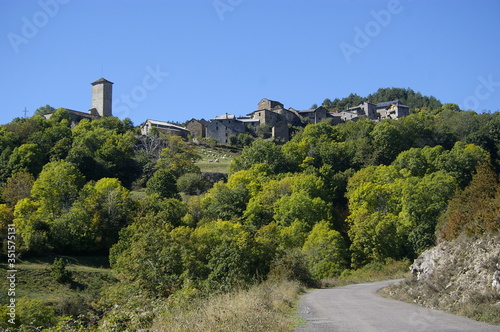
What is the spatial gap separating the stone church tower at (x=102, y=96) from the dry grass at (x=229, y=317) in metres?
98.6

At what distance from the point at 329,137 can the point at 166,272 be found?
194ft

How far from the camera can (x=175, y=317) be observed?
12.8 metres

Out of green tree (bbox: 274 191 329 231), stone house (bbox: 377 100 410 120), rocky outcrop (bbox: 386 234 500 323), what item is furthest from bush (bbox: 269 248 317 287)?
stone house (bbox: 377 100 410 120)

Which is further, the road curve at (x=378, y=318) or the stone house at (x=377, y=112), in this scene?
the stone house at (x=377, y=112)

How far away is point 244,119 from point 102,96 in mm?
28406

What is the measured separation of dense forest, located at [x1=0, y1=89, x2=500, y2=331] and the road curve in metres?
4.59

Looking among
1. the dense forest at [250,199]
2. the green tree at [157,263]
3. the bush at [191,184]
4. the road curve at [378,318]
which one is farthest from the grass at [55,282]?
the road curve at [378,318]

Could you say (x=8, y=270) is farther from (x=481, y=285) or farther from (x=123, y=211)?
(x=481, y=285)

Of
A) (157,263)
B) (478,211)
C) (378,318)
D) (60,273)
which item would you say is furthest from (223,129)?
(378,318)

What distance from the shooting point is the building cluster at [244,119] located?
98688 millimetres

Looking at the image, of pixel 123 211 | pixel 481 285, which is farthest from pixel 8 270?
pixel 481 285

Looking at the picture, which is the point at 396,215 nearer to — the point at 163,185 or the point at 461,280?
the point at 163,185

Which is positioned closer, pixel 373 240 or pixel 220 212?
pixel 373 240

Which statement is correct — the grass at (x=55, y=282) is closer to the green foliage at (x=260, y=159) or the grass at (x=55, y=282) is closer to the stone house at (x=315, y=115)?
the green foliage at (x=260, y=159)
